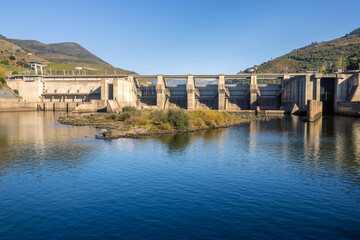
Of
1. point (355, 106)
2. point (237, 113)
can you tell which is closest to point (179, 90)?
point (237, 113)

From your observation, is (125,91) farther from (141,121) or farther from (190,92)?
(141,121)

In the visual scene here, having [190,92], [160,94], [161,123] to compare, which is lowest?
[161,123]

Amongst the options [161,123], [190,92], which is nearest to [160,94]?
[190,92]

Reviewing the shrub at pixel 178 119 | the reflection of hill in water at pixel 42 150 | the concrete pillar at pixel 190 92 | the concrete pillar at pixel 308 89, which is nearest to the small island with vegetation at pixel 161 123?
the shrub at pixel 178 119

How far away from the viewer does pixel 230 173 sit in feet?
61.8

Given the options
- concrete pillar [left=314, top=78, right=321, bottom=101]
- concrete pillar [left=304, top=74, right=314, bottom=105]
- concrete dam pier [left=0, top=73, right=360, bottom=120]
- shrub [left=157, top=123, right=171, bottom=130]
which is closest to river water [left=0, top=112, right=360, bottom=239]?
shrub [left=157, top=123, right=171, bottom=130]

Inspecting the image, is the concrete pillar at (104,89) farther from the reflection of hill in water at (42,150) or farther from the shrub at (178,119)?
the shrub at (178,119)

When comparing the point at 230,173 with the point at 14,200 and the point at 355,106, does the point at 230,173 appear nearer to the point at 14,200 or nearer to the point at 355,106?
the point at 14,200

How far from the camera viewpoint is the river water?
37.0 feet

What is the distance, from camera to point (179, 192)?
1531 cm

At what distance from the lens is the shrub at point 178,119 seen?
40062mm

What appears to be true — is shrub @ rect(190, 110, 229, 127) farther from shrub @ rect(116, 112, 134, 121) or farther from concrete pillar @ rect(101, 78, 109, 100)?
concrete pillar @ rect(101, 78, 109, 100)

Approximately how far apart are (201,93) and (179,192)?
2560 inches

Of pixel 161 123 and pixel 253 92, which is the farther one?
pixel 253 92
